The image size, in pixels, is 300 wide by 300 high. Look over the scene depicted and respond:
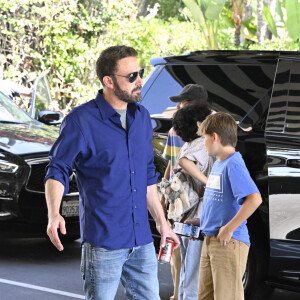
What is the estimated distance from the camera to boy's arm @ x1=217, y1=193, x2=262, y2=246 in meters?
4.46

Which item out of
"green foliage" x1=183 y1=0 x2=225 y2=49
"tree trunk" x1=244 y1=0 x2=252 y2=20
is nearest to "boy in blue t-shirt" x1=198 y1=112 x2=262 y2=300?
"green foliage" x1=183 y1=0 x2=225 y2=49

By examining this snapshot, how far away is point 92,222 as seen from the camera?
379cm

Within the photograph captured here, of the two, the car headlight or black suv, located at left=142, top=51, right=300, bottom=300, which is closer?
black suv, located at left=142, top=51, right=300, bottom=300

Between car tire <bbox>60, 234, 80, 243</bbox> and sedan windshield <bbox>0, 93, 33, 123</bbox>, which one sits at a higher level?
sedan windshield <bbox>0, 93, 33, 123</bbox>

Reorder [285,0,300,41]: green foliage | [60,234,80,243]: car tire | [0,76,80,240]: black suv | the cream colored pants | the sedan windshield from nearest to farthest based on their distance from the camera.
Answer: the cream colored pants
[0,76,80,240]: black suv
[60,234,80,243]: car tire
the sedan windshield
[285,0,300,41]: green foliage

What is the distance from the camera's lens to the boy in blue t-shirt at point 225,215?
4.53 meters

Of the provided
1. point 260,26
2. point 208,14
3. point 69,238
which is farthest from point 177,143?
point 260,26

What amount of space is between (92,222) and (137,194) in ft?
0.88

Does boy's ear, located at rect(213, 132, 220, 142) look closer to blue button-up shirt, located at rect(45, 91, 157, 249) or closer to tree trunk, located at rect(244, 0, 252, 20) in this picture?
blue button-up shirt, located at rect(45, 91, 157, 249)

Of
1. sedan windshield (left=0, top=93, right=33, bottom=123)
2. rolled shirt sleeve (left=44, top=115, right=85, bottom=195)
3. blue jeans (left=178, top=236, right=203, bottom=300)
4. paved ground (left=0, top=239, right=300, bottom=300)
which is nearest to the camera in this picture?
rolled shirt sleeve (left=44, top=115, right=85, bottom=195)

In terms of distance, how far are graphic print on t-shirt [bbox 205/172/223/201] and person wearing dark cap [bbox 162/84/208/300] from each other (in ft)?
2.91

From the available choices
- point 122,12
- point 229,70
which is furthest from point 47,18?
point 229,70

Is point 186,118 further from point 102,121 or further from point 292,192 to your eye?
point 102,121

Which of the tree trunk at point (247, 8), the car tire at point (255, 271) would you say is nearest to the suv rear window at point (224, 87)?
the car tire at point (255, 271)
